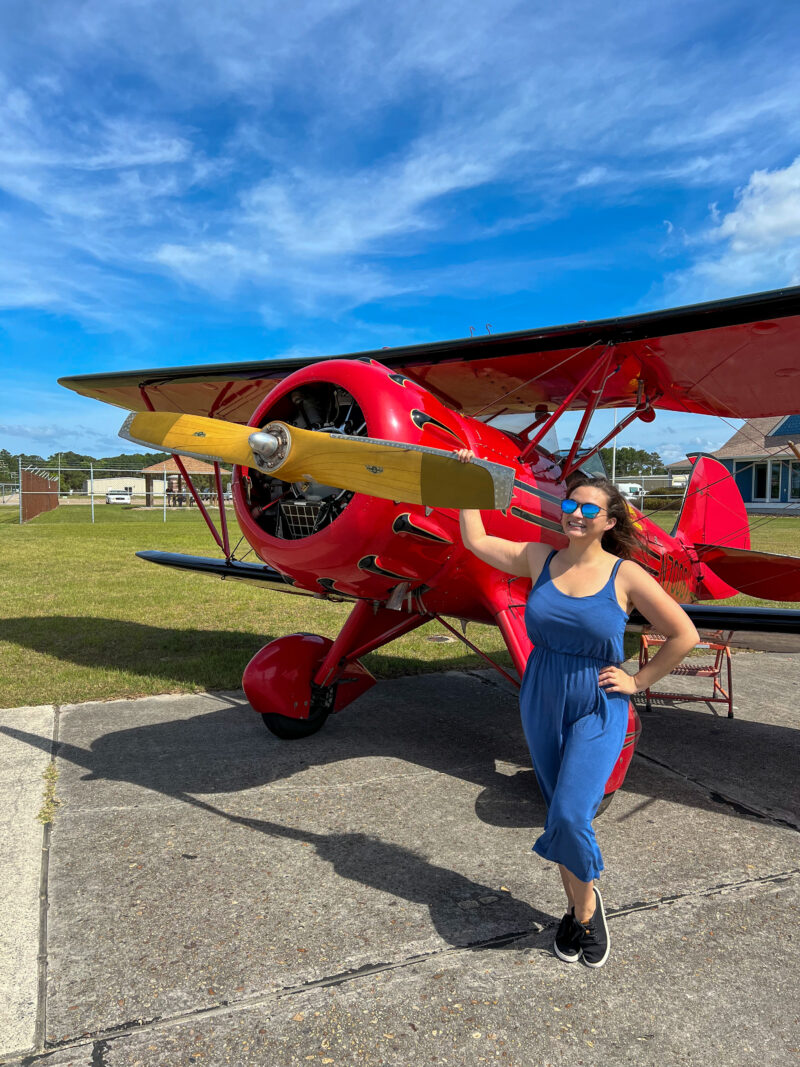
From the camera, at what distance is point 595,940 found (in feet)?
8.45

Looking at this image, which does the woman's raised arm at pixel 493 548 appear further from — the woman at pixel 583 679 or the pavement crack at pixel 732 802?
the pavement crack at pixel 732 802

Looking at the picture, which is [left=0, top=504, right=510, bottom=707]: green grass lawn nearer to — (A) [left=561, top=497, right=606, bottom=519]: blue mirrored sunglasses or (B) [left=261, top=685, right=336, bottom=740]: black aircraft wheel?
(B) [left=261, top=685, right=336, bottom=740]: black aircraft wheel

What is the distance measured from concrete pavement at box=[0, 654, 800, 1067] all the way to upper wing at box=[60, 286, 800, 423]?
2499mm

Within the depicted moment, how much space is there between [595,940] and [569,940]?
0.09 m

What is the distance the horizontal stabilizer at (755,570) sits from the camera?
6.19 m

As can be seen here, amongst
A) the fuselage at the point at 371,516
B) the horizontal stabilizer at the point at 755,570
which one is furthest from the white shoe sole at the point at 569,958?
the horizontal stabilizer at the point at 755,570

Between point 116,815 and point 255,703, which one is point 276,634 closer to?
point 255,703

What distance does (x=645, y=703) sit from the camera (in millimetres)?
6191

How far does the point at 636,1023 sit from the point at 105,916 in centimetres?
202

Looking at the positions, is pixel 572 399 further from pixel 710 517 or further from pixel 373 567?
pixel 710 517

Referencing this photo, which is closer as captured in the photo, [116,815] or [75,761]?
[116,815]

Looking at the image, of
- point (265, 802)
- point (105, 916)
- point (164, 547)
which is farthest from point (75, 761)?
point (164, 547)

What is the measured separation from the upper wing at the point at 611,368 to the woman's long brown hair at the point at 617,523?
1496 millimetres

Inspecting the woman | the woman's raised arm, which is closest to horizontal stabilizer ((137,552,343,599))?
the woman's raised arm
